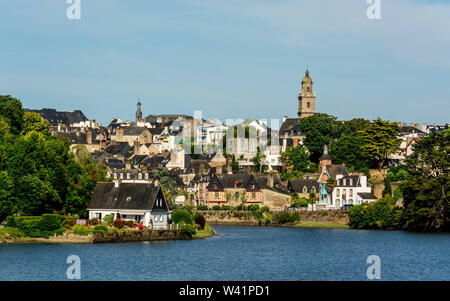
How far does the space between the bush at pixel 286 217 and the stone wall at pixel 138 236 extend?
2893 cm

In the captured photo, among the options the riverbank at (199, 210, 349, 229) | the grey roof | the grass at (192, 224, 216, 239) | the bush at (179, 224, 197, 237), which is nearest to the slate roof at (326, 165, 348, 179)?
the grey roof

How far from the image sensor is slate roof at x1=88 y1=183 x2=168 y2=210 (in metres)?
70.0

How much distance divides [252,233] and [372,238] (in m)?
13.8

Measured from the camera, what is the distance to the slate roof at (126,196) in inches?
2756

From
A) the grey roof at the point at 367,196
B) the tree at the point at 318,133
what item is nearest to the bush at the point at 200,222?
the grey roof at the point at 367,196

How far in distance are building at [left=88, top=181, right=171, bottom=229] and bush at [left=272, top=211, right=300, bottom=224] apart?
28.5m

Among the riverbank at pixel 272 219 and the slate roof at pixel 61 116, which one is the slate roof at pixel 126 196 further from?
the slate roof at pixel 61 116

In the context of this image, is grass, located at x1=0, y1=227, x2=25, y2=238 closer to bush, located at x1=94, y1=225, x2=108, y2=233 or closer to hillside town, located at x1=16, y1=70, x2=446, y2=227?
bush, located at x1=94, y1=225, x2=108, y2=233

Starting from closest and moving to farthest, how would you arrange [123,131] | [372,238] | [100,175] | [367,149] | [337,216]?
[372,238] → [100,175] → [337,216] → [367,149] → [123,131]

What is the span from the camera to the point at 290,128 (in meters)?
152
